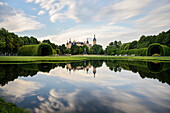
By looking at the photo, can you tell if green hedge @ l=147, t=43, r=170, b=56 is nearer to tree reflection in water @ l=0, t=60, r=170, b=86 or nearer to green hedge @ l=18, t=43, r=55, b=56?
tree reflection in water @ l=0, t=60, r=170, b=86

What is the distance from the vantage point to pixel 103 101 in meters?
4.58

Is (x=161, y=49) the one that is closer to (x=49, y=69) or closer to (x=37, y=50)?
(x=49, y=69)

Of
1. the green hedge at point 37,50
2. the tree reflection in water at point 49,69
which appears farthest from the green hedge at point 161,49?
the green hedge at point 37,50

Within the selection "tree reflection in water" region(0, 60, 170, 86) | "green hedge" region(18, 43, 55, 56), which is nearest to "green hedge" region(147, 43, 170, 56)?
"tree reflection in water" region(0, 60, 170, 86)

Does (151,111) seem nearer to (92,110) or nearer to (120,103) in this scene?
(120,103)

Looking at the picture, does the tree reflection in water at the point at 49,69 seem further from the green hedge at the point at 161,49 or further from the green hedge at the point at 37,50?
the green hedge at the point at 161,49

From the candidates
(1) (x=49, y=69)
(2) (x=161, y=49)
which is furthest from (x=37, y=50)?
(2) (x=161, y=49)

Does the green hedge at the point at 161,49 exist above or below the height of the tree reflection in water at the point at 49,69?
above

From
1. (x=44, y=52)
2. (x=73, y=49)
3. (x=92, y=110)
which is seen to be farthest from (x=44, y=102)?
(x=73, y=49)

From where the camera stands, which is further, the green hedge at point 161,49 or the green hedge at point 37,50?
the green hedge at point 161,49

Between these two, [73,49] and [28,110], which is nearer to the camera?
[28,110]

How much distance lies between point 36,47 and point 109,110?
47.6m

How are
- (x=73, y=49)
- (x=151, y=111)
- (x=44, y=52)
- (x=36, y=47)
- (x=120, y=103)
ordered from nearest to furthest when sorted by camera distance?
(x=151, y=111) → (x=120, y=103) → (x=36, y=47) → (x=44, y=52) → (x=73, y=49)

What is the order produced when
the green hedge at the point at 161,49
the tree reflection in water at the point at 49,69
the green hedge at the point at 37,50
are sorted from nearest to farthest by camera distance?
1. the tree reflection in water at the point at 49,69
2. the green hedge at the point at 37,50
3. the green hedge at the point at 161,49
